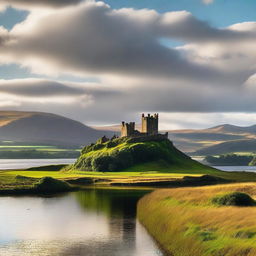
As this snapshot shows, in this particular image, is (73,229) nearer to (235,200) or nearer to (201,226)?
(235,200)

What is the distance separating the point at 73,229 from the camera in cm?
6950

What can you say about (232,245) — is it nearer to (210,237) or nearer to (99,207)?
(210,237)

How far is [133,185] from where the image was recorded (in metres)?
155

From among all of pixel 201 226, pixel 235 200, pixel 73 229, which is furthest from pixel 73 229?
pixel 201 226

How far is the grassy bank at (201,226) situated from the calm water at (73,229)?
236 centimetres

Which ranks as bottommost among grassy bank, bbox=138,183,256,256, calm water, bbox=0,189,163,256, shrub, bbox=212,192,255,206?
calm water, bbox=0,189,163,256

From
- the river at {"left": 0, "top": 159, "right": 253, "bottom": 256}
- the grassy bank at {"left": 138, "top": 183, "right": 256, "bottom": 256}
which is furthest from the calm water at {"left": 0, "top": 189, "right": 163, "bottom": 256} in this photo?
the grassy bank at {"left": 138, "top": 183, "right": 256, "bottom": 256}

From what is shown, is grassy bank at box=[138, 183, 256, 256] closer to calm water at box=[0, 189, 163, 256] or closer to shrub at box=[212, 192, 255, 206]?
shrub at box=[212, 192, 255, 206]

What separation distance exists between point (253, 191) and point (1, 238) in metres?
41.1

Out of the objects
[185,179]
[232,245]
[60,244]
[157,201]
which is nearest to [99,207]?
[157,201]

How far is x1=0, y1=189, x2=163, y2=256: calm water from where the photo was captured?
5472 centimetres

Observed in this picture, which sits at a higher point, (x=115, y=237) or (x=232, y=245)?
(x=232, y=245)

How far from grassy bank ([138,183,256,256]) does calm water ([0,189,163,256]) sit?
7.74 feet

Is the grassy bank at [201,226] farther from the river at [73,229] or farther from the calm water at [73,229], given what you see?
the calm water at [73,229]
